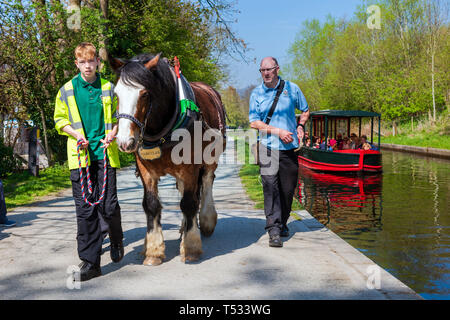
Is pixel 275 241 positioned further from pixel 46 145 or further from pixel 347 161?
pixel 347 161

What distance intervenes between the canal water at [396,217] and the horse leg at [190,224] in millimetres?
2398

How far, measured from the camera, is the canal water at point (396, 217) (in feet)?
18.0

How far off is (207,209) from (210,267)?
4.42ft

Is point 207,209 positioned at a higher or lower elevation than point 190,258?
higher

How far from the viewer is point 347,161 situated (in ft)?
56.9

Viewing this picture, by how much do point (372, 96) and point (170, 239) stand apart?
132 ft

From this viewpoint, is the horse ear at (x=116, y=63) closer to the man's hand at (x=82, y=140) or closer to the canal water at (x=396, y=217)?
the man's hand at (x=82, y=140)

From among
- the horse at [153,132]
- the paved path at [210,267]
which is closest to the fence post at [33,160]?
the paved path at [210,267]

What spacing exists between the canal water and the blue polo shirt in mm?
2071

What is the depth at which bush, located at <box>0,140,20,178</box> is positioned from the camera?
12.2 m

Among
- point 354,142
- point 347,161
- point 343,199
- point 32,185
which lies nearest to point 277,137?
point 343,199

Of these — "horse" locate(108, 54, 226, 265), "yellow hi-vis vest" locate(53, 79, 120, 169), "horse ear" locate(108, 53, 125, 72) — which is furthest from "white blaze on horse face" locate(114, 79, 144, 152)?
"yellow hi-vis vest" locate(53, 79, 120, 169)

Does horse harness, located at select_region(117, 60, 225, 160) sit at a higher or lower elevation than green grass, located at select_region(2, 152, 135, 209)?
higher

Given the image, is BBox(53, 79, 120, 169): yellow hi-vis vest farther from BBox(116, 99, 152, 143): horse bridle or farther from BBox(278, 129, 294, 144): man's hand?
BBox(278, 129, 294, 144): man's hand
